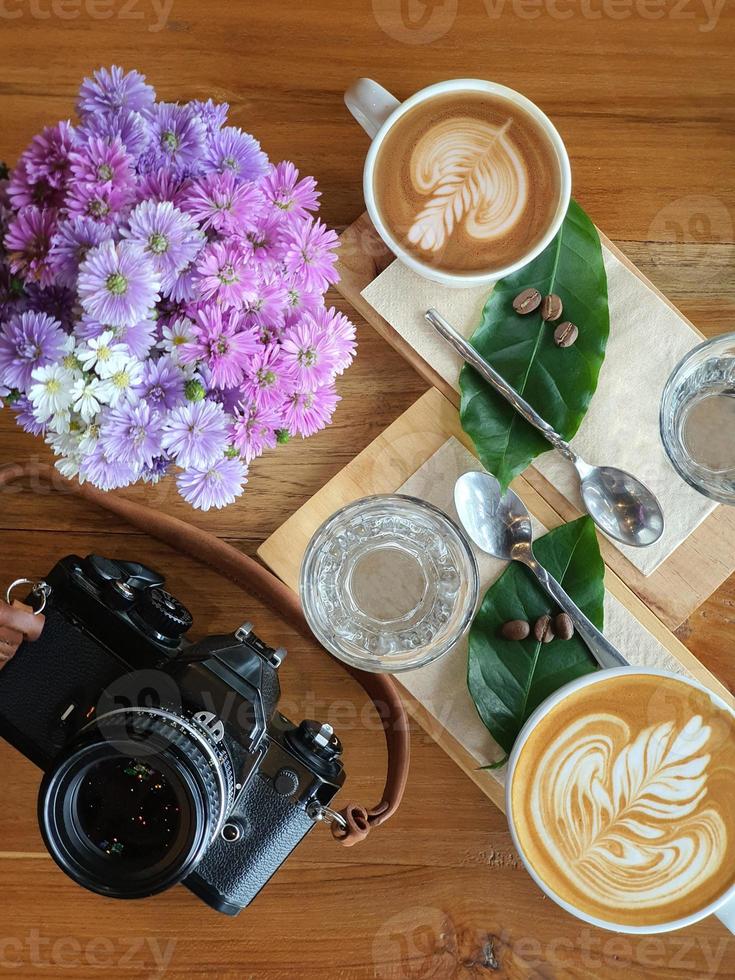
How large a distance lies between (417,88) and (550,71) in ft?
0.35

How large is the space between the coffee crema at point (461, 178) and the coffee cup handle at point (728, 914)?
1.68 feet

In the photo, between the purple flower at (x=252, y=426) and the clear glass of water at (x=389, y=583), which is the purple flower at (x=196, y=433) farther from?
the clear glass of water at (x=389, y=583)

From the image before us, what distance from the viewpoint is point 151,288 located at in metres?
0.44

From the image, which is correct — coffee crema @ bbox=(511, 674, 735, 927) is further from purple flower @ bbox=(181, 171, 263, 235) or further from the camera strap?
purple flower @ bbox=(181, 171, 263, 235)

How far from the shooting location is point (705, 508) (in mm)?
681

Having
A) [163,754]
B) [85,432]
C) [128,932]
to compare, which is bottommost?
[128,932]

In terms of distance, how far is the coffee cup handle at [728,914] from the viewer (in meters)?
0.67

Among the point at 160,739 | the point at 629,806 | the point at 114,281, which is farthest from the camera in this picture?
the point at 629,806

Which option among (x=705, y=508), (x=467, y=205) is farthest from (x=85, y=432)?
(x=705, y=508)

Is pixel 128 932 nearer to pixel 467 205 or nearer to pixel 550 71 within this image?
pixel 467 205

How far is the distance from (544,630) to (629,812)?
0.14m

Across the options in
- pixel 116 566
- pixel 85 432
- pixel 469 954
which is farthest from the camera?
pixel 469 954

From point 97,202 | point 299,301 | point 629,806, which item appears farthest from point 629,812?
point 97,202

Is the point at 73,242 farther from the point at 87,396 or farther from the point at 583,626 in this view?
the point at 583,626
